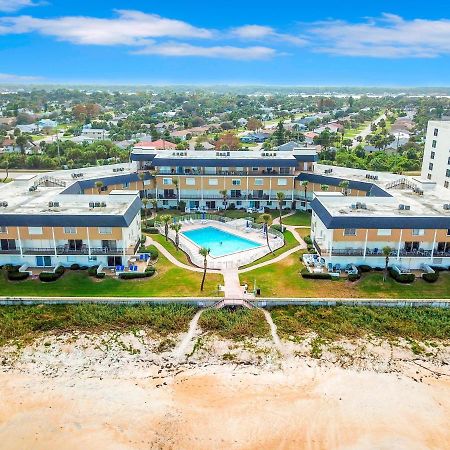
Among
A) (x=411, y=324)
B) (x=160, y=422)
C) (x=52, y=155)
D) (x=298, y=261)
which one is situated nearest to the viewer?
(x=160, y=422)

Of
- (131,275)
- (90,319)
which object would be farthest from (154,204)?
(90,319)

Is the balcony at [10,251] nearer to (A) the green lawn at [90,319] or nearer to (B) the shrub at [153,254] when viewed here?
(A) the green lawn at [90,319]

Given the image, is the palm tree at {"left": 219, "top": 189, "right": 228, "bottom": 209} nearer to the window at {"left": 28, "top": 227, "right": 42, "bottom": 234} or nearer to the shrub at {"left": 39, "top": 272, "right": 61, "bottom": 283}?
the window at {"left": 28, "top": 227, "right": 42, "bottom": 234}

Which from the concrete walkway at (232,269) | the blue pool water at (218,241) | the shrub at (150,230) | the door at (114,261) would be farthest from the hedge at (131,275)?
the shrub at (150,230)

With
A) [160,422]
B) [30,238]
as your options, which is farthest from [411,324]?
[30,238]

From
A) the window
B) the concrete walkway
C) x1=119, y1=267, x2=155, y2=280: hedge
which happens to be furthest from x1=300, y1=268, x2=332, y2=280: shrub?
the window

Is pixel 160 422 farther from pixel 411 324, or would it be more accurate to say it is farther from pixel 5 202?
pixel 5 202
